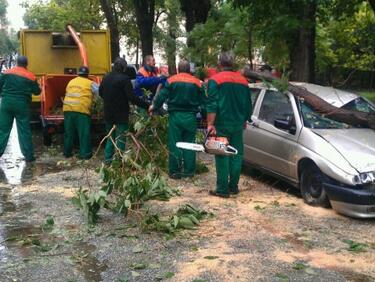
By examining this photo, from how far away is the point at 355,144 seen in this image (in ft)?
22.5

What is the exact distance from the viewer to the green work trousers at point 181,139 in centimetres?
845

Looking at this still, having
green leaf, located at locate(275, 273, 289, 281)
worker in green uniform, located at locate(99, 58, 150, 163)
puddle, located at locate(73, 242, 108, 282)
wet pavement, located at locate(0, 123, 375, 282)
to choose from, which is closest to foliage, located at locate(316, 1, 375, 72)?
worker in green uniform, located at locate(99, 58, 150, 163)

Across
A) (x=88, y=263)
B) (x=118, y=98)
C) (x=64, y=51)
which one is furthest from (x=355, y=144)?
(x=64, y=51)

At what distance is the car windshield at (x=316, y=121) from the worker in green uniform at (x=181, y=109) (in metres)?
1.64

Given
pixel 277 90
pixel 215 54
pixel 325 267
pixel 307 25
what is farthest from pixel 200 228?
pixel 215 54

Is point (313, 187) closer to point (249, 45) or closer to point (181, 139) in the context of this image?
point (181, 139)

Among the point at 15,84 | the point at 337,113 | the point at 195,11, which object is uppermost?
the point at 195,11

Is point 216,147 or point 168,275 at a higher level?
point 216,147

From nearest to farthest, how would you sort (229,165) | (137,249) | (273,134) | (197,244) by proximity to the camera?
(137,249), (197,244), (229,165), (273,134)

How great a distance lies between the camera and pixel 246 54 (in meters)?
11.5

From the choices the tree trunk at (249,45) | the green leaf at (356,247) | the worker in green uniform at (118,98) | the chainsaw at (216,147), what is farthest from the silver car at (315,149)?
the tree trunk at (249,45)

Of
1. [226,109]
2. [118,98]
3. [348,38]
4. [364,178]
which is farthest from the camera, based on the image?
[348,38]

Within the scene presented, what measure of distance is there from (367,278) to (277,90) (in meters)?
3.79

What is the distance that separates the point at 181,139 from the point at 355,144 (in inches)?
108
